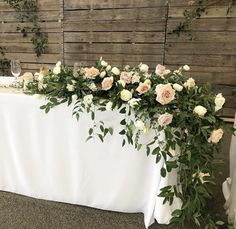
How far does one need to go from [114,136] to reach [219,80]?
7.94 ft

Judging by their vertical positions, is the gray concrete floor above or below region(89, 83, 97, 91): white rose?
below

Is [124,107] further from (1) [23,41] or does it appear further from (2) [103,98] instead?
(1) [23,41]

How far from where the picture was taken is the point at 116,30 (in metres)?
3.47

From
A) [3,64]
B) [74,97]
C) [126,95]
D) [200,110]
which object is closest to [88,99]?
[74,97]

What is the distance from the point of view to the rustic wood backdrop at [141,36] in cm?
318

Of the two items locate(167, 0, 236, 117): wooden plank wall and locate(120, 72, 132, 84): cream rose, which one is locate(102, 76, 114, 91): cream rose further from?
locate(167, 0, 236, 117): wooden plank wall

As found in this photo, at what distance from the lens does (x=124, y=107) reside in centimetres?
128

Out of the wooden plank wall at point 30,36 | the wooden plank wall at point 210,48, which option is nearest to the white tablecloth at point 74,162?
the wooden plank wall at point 210,48

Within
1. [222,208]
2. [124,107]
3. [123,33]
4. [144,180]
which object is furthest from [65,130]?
[123,33]

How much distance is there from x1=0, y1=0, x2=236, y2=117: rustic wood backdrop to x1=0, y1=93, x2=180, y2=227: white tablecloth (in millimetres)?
2286

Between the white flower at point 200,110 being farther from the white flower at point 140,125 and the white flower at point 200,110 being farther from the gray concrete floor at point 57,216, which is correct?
the gray concrete floor at point 57,216

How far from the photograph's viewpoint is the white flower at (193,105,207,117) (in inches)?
44.4

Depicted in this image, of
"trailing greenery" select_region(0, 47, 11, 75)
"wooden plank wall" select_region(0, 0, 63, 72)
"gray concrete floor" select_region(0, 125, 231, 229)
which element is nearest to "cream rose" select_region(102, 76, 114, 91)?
"gray concrete floor" select_region(0, 125, 231, 229)

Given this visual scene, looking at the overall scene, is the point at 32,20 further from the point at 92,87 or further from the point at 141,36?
the point at 92,87
